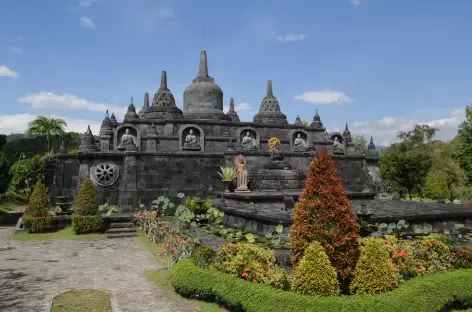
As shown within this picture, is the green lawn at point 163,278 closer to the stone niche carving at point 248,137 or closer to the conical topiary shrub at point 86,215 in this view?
the conical topiary shrub at point 86,215

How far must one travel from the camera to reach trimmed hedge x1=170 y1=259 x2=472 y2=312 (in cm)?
672

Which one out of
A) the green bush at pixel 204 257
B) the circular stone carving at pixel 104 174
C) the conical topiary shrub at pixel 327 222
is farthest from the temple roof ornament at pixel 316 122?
the conical topiary shrub at pixel 327 222

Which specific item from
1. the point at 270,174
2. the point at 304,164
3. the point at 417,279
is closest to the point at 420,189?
the point at 304,164

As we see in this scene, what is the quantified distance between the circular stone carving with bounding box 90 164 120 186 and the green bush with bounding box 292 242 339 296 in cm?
1869

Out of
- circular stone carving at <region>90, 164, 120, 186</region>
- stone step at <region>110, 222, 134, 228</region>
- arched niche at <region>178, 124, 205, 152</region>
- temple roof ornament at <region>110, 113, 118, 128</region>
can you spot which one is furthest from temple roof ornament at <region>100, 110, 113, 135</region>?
stone step at <region>110, 222, 134, 228</region>

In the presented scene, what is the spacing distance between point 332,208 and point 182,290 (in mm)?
3821

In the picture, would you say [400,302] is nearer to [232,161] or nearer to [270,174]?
[270,174]

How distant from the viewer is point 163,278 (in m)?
10.1

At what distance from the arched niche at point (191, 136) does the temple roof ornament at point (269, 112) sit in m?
7.15

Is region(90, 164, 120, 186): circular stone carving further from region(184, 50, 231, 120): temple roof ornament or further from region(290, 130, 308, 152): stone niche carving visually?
region(290, 130, 308, 152): stone niche carving

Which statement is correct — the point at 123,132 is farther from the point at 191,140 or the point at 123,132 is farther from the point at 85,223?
the point at 85,223

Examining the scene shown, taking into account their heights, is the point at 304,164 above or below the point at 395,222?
above

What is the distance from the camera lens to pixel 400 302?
273 inches

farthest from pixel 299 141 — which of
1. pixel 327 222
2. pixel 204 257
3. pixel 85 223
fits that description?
pixel 327 222
